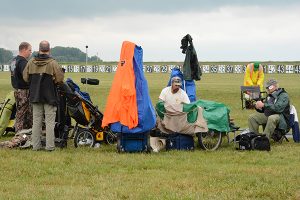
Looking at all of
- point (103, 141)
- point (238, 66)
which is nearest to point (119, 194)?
point (103, 141)

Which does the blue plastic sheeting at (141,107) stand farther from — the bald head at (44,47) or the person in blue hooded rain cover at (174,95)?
the bald head at (44,47)

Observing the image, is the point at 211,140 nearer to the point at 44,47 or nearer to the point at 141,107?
the point at 141,107

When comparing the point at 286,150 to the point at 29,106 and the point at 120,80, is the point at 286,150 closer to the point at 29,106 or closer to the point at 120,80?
the point at 120,80

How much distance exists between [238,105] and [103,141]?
1076 centimetres

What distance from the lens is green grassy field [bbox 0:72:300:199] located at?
6699 mm

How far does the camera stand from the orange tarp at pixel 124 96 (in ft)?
31.1

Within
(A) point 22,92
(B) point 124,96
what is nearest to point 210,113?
(B) point 124,96

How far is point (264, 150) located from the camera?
33.0 ft

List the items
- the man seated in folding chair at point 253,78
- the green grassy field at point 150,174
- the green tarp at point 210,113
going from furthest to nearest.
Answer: the man seated in folding chair at point 253,78 → the green tarp at point 210,113 → the green grassy field at point 150,174

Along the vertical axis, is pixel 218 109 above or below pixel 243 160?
above

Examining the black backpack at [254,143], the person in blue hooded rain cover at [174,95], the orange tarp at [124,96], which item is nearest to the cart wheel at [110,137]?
the orange tarp at [124,96]

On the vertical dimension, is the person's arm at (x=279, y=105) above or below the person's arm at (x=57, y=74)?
below

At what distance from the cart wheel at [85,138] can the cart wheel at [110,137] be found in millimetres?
286

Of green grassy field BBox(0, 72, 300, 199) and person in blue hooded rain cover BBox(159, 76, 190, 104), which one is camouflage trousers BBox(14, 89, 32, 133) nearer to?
green grassy field BBox(0, 72, 300, 199)
